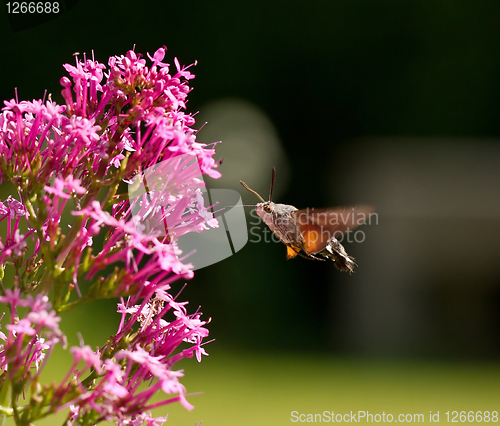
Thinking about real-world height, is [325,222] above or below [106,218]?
below

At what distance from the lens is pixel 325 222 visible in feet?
3.64

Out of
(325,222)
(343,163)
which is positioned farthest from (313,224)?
(343,163)

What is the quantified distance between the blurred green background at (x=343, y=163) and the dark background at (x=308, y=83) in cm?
1

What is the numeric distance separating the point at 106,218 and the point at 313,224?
670 mm

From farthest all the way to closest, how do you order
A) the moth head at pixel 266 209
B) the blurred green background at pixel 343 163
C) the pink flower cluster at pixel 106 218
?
Result: the blurred green background at pixel 343 163
the moth head at pixel 266 209
the pink flower cluster at pixel 106 218

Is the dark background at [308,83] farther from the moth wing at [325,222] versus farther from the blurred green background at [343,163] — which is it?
the moth wing at [325,222]

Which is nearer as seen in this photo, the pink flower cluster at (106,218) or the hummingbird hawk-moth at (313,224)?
the pink flower cluster at (106,218)

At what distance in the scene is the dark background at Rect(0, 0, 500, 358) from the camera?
4.09 metres

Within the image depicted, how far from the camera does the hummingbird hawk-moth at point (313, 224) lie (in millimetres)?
1059

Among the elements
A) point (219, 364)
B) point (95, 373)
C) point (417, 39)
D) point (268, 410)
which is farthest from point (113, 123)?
point (417, 39)

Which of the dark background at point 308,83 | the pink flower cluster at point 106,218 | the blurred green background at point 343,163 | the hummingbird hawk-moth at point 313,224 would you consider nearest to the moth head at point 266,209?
the hummingbird hawk-moth at point 313,224

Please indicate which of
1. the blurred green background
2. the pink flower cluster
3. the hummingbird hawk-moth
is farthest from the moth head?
the blurred green background

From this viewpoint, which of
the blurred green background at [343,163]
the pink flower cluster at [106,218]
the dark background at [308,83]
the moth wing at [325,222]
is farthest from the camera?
the dark background at [308,83]

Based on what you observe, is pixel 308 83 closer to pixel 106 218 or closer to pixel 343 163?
pixel 343 163
